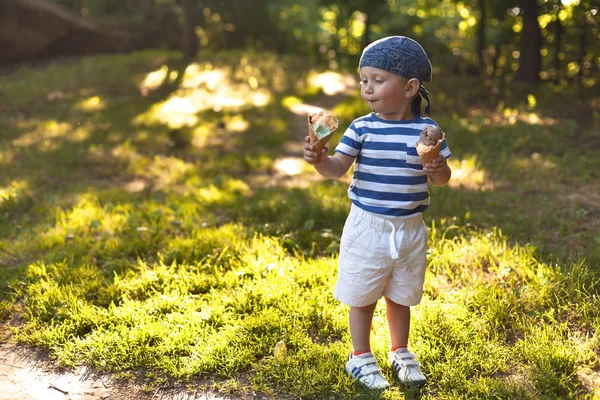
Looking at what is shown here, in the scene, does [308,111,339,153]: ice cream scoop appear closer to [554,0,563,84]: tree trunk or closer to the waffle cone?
the waffle cone

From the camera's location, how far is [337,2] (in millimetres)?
11328

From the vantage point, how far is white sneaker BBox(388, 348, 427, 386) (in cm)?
286

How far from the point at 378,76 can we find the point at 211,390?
1.63 meters

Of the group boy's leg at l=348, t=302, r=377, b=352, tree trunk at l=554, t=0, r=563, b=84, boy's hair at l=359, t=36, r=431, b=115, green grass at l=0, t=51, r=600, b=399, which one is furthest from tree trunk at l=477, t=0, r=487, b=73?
boy's leg at l=348, t=302, r=377, b=352

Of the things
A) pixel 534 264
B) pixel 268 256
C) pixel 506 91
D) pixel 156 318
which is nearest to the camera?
pixel 156 318

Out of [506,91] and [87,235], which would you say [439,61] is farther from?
[87,235]

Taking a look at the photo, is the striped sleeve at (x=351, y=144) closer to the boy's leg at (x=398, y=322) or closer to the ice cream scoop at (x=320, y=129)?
the ice cream scoop at (x=320, y=129)

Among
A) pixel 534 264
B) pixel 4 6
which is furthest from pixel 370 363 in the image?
pixel 4 6

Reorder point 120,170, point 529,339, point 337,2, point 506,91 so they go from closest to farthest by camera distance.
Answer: point 529,339 → point 120,170 → point 506,91 → point 337,2

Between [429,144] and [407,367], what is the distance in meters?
1.07

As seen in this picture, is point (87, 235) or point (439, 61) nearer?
point (87, 235)

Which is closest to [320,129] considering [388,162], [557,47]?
[388,162]

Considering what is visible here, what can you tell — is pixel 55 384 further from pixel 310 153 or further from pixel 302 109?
pixel 302 109

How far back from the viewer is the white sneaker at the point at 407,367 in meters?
2.86
